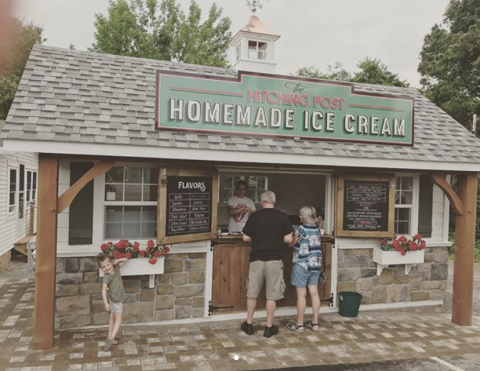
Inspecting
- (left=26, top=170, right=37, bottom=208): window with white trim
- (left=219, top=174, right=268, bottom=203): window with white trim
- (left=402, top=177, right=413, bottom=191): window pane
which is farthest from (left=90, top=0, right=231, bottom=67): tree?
(left=402, top=177, right=413, bottom=191): window pane

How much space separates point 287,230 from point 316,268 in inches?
27.3

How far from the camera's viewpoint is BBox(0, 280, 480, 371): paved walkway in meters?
4.70

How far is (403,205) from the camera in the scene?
7289mm

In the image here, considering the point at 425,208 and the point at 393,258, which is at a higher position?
the point at 425,208

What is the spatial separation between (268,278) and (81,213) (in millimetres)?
2585

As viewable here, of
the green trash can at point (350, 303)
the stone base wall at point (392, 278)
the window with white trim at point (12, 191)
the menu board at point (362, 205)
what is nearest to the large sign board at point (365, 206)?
the menu board at point (362, 205)

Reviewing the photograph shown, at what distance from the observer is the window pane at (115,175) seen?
5.87m

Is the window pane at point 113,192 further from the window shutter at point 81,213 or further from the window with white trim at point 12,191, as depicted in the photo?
the window with white trim at point 12,191

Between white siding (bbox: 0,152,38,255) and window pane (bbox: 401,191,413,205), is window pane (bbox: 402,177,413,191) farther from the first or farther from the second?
white siding (bbox: 0,152,38,255)

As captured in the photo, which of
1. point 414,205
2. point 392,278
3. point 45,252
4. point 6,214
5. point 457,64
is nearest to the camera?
point 45,252

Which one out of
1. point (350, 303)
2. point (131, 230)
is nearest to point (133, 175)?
point (131, 230)

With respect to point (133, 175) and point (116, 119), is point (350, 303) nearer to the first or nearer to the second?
point (133, 175)

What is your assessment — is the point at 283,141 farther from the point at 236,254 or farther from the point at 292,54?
the point at 292,54

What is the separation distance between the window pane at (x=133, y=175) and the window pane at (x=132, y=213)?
1.20 feet
